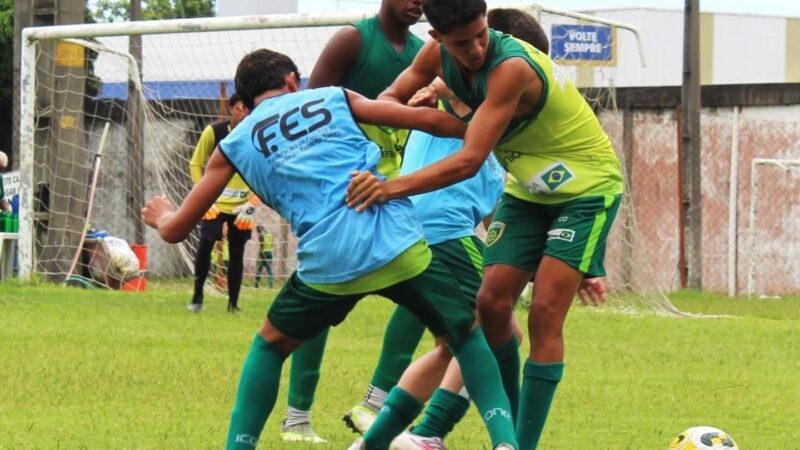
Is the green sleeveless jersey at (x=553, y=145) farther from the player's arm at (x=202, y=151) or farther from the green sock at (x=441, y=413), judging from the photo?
the player's arm at (x=202, y=151)

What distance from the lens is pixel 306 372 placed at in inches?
261

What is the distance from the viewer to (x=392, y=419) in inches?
229

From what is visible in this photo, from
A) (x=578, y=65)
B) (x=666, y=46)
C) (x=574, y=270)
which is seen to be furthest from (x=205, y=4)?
(x=574, y=270)

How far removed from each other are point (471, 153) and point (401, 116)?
278 mm

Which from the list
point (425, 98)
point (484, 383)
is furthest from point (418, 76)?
point (484, 383)

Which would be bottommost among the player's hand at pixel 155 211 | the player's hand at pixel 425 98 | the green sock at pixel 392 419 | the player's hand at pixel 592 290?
the green sock at pixel 392 419

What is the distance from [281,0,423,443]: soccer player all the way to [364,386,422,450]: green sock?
0.71m

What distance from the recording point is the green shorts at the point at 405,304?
529cm

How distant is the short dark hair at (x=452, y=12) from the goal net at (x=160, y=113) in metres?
8.39

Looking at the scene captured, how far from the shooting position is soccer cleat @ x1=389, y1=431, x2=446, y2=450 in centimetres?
573

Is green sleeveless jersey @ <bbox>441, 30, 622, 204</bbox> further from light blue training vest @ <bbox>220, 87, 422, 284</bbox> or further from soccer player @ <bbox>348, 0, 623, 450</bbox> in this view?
light blue training vest @ <bbox>220, 87, 422, 284</bbox>

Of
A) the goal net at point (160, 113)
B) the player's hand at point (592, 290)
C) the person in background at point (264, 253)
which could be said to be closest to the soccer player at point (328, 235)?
the player's hand at point (592, 290)

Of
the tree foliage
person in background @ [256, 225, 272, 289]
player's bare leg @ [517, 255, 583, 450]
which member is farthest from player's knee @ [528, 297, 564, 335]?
the tree foliage

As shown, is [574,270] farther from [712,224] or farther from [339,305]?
[712,224]
